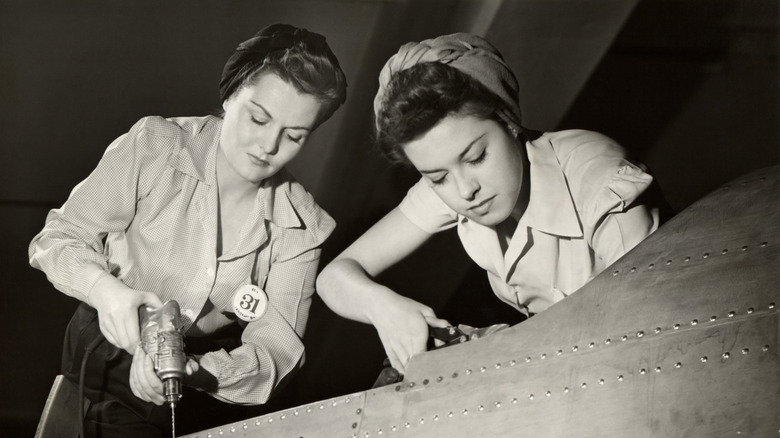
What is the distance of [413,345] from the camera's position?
289 centimetres

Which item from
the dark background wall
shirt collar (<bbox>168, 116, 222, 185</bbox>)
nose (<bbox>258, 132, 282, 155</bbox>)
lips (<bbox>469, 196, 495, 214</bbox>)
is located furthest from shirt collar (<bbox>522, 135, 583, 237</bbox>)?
shirt collar (<bbox>168, 116, 222, 185</bbox>)

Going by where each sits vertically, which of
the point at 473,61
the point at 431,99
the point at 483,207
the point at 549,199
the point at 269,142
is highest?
the point at 473,61

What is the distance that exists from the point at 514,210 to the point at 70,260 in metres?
1.48

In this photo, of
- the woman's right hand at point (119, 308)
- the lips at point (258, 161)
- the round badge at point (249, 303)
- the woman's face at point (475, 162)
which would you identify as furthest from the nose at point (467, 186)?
the woman's right hand at point (119, 308)

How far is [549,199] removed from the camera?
291 centimetres

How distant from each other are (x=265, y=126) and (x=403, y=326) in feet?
2.72

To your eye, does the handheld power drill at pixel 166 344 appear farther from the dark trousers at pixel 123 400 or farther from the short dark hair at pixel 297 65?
the short dark hair at pixel 297 65

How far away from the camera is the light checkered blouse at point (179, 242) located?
10.3ft

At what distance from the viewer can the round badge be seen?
319cm

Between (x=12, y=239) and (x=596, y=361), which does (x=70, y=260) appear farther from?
(x=596, y=361)

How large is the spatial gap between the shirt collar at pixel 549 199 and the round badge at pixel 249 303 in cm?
→ 95

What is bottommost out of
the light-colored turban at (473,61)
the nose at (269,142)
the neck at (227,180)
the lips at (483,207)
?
the neck at (227,180)

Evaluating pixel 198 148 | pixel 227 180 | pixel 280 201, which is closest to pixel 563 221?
pixel 280 201

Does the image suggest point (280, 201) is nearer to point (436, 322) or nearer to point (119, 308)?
point (119, 308)
